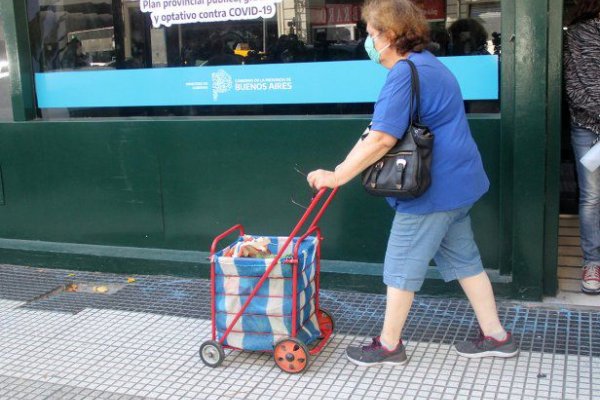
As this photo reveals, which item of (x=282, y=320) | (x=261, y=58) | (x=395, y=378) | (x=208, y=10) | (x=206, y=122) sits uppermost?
(x=208, y=10)

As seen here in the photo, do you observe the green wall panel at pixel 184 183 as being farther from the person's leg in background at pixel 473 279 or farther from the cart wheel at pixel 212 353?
the cart wheel at pixel 212 353

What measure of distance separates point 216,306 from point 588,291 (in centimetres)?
228

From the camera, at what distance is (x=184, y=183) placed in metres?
5.46

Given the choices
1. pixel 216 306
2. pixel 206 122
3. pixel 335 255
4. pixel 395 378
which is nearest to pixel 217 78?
pixel 206 122

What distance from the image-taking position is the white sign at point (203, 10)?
5160 mm

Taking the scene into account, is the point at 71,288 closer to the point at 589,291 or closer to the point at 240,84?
the point at 240,84

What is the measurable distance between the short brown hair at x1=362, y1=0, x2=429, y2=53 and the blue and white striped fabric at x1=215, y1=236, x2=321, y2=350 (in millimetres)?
1101

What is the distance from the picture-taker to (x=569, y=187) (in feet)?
23.8

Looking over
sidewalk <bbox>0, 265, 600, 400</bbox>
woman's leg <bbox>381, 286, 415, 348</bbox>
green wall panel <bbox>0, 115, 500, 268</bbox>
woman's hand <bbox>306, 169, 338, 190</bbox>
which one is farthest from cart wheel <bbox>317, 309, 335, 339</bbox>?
woman's hand <bbox>306, 169, 338, 190</bbox>

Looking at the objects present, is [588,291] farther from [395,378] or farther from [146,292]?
[146,292]

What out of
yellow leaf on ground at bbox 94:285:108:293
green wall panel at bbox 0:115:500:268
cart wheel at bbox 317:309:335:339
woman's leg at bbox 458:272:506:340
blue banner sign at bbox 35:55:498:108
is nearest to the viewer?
woman's leg at bbox 458:272:506:340

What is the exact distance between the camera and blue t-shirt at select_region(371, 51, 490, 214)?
3578mm

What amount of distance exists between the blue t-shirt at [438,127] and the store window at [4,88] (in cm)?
342

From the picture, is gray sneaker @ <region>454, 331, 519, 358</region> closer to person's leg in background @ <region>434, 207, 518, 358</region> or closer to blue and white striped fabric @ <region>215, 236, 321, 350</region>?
person's leg in background @ <region>434, 207, 518, 358</region>
